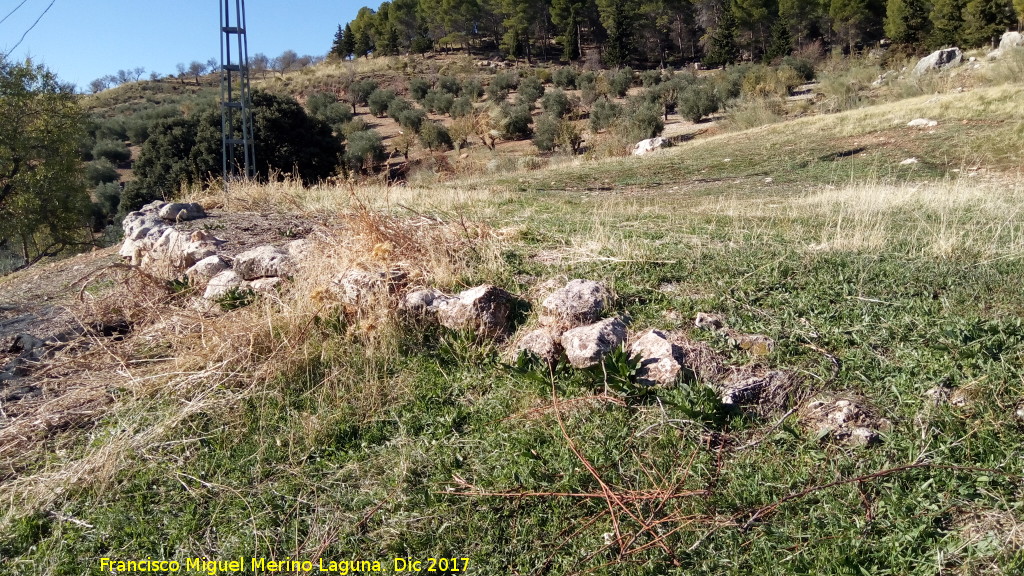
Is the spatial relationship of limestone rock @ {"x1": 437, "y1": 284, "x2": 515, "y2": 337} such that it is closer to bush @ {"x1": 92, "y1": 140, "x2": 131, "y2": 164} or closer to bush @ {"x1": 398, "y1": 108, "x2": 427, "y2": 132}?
bush @ {"x1": 398, "y1": 108, "x2": 427, "y2": 132}

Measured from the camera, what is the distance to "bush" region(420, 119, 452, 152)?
27.0 meters

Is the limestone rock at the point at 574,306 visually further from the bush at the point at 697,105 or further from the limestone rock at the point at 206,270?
the bush at the point at 697,105

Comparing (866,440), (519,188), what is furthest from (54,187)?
(866,440)

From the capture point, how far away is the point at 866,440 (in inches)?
97.6

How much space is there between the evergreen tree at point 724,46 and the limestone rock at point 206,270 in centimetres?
4134

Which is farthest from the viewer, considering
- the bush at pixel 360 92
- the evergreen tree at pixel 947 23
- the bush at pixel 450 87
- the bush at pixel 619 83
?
the bush at pixel 360 92

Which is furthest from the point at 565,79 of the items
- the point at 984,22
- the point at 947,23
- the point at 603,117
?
the point at 984,22

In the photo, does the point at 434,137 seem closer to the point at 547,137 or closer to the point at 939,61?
the point at 547,137

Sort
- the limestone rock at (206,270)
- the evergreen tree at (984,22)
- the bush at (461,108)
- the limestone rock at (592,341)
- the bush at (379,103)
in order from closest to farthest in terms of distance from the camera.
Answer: the limestone rock at (592,341) → the limestone rock at (206,270) → the evergreen tree at (984,22) → the bush at (461,108) → the bush at (379,103)

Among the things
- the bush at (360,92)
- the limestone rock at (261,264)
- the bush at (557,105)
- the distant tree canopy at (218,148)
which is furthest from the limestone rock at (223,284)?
the bush at (360,92)

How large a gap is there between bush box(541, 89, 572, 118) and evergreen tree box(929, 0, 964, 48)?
1905cm

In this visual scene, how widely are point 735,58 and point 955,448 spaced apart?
43.7 meters

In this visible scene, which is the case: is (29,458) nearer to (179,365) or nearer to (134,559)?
(179,365)

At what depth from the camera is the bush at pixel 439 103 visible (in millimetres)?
35062
